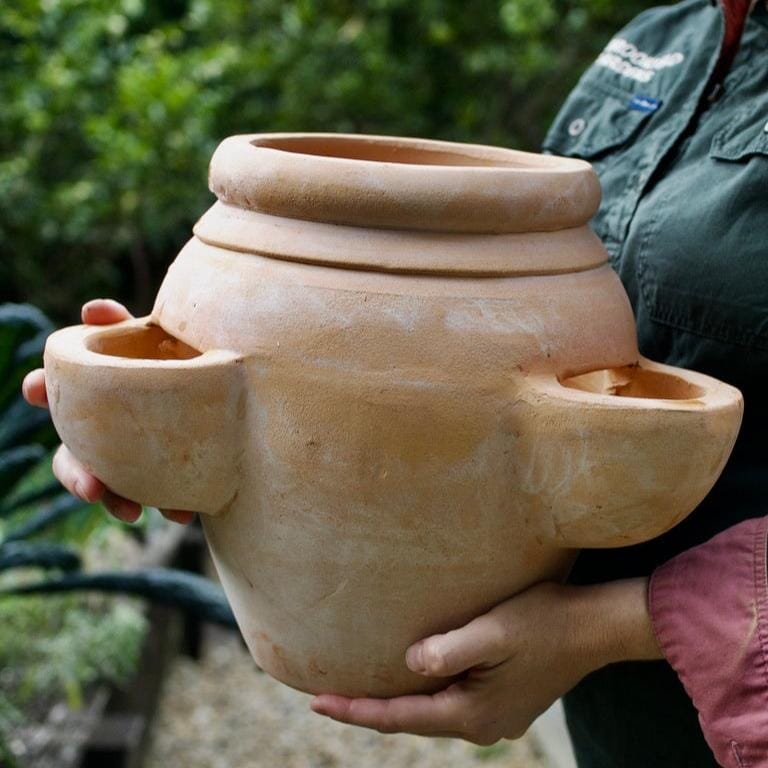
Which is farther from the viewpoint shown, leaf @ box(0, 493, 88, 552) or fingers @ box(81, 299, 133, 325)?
leaf @ box(0, 493, 88, 552)

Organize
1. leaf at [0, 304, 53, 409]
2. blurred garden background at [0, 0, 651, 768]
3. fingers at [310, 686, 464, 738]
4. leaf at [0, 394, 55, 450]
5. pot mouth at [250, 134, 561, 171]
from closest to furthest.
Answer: fingers at [310, 686, 464, 738]
pot mouth at [250, 134, 561, 171]
leaf at [0, 304, 53, 409]
leaf at [0, 394, 55, 450]
blurred garden background at [0, 0, 651, 768]

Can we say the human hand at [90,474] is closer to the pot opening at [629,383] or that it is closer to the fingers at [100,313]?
the fingers at [100,313]

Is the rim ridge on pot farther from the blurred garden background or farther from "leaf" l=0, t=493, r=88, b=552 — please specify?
the blurred garden background

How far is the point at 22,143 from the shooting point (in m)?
4.05

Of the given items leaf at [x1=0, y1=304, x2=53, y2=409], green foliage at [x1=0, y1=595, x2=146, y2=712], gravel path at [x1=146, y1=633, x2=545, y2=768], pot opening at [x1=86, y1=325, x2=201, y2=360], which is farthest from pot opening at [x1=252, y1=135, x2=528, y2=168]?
gravel path at [x1=146, y1=633, x2=545, y2=768]

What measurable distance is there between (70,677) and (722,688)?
6.14 ft

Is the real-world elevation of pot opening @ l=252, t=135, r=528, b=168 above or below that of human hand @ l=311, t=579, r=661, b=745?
above

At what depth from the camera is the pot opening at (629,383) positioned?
1.07m

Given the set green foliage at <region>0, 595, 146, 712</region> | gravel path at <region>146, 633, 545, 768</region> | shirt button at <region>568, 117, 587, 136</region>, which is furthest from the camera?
gravel path at <region>146, 633, 545, 768</region>

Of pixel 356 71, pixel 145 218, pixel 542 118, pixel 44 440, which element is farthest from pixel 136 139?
pixel 44 440

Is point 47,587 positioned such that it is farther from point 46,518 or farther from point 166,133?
point 166,133

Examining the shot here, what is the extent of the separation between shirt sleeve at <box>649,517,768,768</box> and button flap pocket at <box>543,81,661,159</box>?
47 centimetres

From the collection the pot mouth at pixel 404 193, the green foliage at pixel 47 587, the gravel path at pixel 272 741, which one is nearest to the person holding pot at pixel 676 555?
the pot mouth at pixel 404 193

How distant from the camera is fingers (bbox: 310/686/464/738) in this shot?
1080 millimetres
